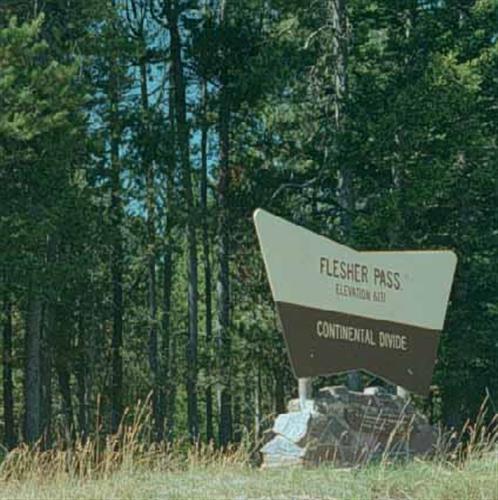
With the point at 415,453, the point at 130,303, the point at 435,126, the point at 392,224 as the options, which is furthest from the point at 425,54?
the point at 415,453


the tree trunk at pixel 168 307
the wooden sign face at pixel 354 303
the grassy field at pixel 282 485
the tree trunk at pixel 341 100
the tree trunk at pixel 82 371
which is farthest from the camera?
the tree trunk at pixel 82 371

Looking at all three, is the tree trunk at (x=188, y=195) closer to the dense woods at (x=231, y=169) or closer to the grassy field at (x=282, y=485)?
the dense woods at (x=231, y=169)

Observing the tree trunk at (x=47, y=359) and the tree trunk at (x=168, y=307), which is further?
the tree trunk at (x=47, y=359)

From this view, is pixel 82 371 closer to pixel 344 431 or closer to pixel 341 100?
pixel 341 100

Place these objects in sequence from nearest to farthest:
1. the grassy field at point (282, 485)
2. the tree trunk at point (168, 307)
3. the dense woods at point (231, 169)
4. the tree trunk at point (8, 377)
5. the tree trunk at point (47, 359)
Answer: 1. the grassy field at point (282, 485)
2. the dense woods at point (231, 169)
3. the tree trunk at point (168, 307)
4. the tree trunk at point (47, 359)
5. the tree trunk at point (8, 377)

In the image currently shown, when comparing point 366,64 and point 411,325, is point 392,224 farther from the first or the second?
point 411,325

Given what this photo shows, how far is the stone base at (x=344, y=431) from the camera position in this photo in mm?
9883

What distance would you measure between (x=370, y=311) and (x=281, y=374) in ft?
Answer: 54.1

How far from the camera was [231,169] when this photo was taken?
25.9 m

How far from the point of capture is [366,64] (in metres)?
24.3

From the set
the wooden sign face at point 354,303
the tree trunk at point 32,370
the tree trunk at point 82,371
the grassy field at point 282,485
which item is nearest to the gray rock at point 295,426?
the wooden sign face at point 354,303

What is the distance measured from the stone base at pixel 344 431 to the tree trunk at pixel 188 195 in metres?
13.6

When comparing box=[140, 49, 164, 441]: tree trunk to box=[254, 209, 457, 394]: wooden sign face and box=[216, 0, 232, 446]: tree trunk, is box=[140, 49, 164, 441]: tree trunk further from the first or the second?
box=[254, 209, 457, 394]: wooden sign face

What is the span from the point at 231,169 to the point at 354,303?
1543 centimetres
